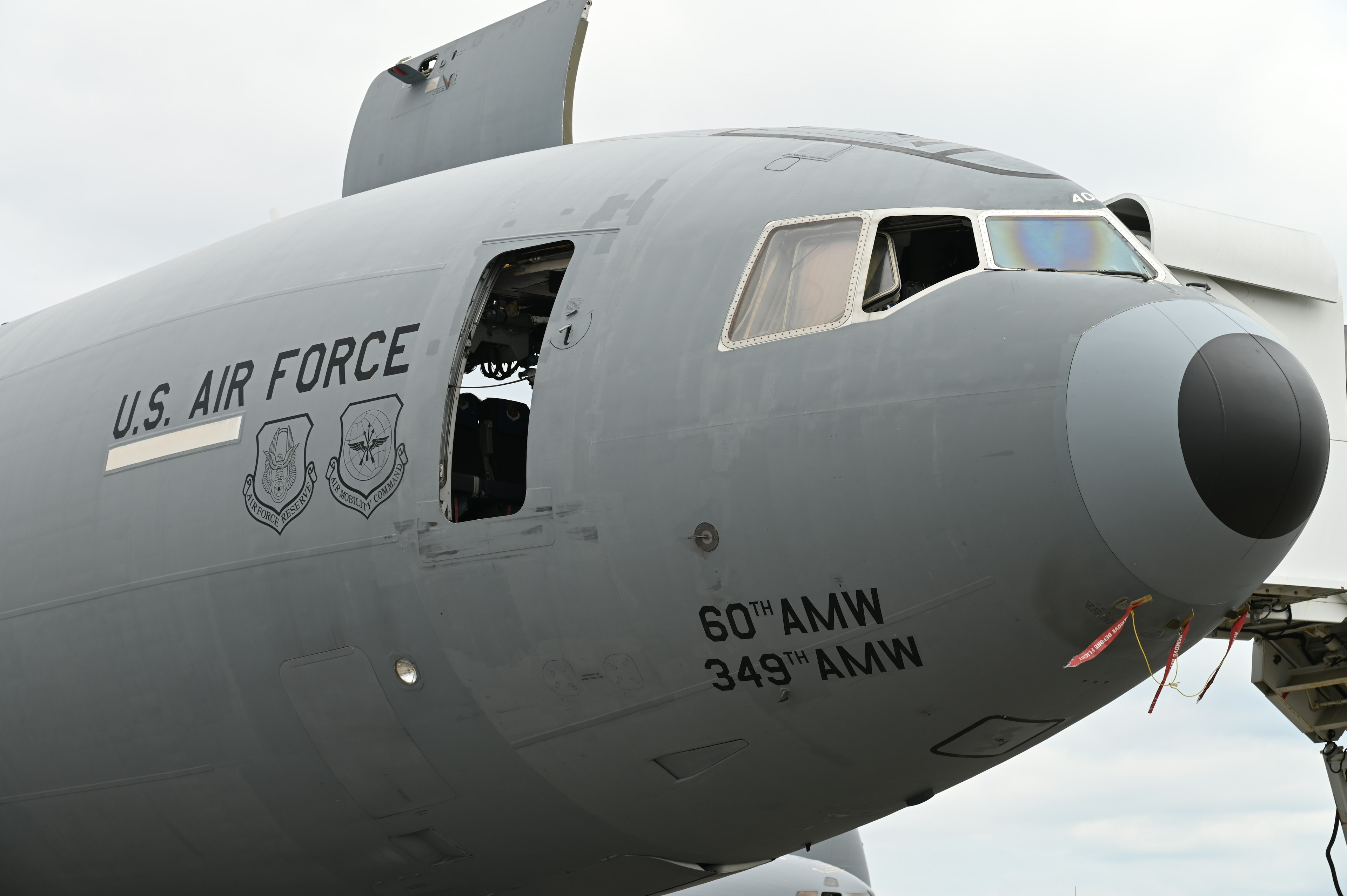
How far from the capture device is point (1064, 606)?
21.1 ft

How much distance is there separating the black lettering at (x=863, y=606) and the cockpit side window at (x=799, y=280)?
1264 mm

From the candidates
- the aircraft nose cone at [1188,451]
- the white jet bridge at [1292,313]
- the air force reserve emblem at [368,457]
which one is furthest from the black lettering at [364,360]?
the white jet bridge at [1292,313]

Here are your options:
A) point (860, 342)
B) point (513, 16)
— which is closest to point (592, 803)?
point (860, 342)

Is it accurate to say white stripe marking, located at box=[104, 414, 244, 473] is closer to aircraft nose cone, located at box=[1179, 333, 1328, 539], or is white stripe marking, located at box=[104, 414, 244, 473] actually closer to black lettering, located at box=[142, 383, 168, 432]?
black lettering, located at box=[142, 383, 168, 432]

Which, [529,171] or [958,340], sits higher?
[529,171]

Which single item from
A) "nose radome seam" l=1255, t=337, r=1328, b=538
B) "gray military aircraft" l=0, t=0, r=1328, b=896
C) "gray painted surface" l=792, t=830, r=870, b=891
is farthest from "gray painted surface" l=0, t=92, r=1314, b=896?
"gray painted surface" l=792, t=830, r=870, b=891

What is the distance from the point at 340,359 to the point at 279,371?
1.56 ft

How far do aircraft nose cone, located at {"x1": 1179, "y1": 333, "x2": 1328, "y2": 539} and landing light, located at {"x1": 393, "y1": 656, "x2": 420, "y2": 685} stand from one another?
396cm

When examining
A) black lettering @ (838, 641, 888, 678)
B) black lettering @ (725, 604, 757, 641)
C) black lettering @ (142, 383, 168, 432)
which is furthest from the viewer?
black lettering @ (142, 383, 168, 432)

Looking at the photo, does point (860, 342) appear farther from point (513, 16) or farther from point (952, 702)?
point (513, 16)

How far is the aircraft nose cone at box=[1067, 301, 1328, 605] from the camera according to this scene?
20.4 feet

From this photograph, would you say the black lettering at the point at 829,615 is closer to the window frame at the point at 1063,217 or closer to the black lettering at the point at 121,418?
the window frame at the point at 1063,217

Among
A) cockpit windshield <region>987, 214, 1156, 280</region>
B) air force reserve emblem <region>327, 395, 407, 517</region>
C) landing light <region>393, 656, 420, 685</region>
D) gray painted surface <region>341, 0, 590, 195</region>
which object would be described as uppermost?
gray painted surface <region>341, 0, 590, 195</region>

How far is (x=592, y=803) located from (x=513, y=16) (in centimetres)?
606
